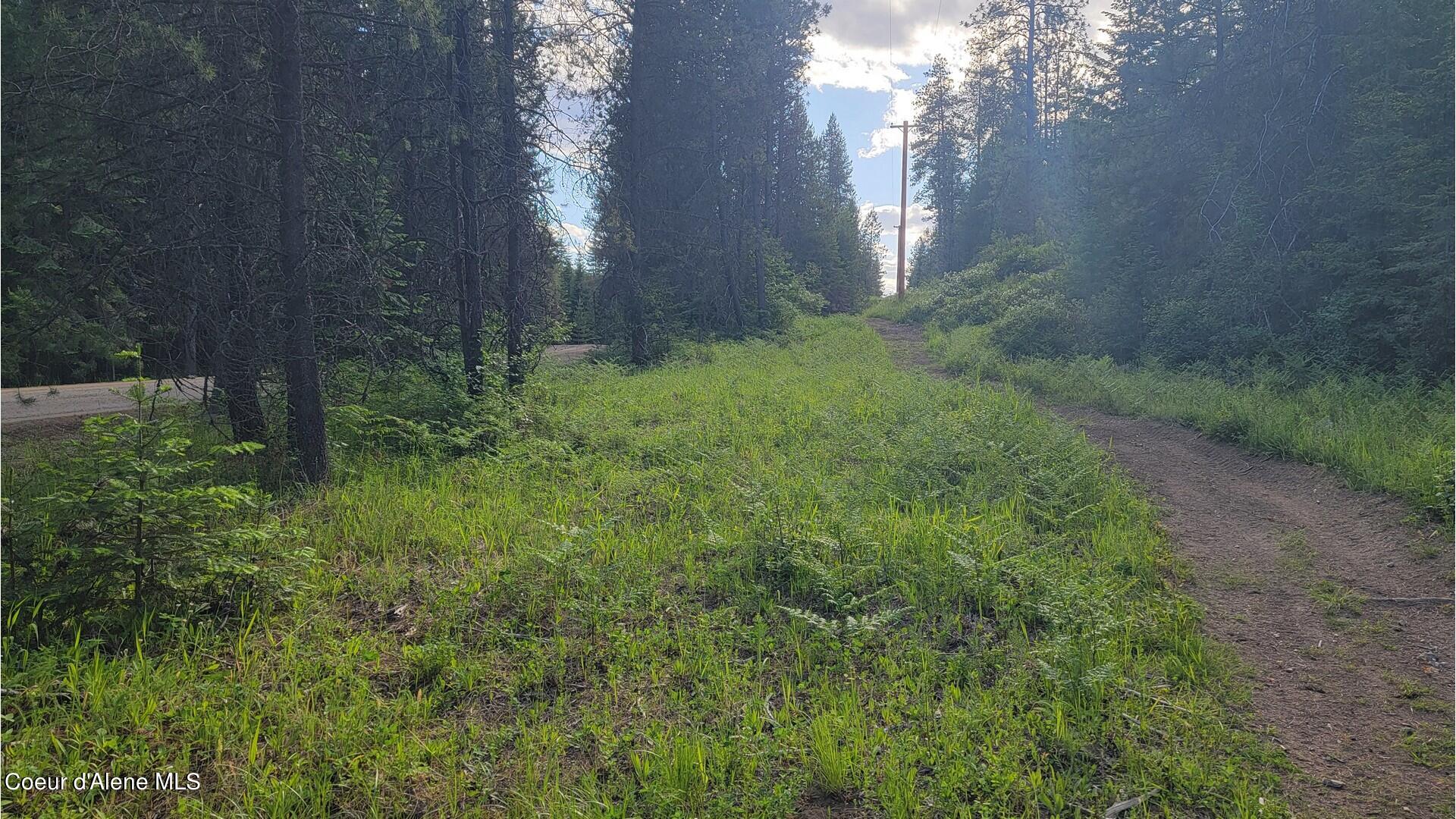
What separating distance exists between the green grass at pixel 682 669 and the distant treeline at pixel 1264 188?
731cm

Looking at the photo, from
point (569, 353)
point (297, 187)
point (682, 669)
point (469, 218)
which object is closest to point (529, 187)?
point (469, 218)

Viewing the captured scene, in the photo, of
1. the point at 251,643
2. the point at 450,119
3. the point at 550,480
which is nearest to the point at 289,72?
the point at 450,119

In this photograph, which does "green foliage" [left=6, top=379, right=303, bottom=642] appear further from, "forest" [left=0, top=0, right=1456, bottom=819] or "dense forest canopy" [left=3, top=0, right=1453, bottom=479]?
"dense forest canopy" [left=3, top=0, right=1453, bottom=479]

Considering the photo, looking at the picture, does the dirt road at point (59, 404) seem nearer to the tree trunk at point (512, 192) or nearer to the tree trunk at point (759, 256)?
the tree trunk at point (512, 192)

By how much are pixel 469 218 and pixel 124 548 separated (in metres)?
6.54

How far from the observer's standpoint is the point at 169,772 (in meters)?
2.96

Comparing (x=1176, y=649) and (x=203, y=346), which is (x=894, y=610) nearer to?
(x=1176, y=649)

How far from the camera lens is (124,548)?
12.4ft

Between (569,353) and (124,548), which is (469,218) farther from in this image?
Answer: (569,353)

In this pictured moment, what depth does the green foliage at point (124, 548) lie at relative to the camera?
3729 mm

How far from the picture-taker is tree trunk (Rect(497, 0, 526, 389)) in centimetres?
952

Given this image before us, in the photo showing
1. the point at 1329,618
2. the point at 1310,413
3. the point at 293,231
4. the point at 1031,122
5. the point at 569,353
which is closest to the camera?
the point at 1329,618

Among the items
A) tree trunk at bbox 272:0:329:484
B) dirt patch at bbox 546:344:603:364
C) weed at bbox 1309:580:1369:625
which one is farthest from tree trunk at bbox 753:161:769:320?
weed at bbox 1309:580:1369:625

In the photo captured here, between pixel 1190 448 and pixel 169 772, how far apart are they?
34.2ft
